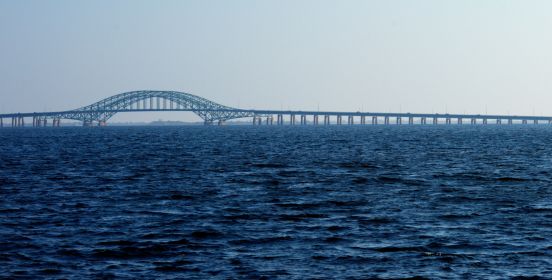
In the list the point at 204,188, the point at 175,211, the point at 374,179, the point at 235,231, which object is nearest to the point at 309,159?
the point at 374,179

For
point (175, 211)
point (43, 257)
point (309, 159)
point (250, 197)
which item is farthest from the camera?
point (309, 159)

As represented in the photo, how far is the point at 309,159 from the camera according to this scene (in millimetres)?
55906

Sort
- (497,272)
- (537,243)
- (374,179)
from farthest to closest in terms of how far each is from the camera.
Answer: (374,179) < (537,243) < (497,272)

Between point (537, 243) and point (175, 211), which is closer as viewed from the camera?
point (537, 243)

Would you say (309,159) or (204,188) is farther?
(309,159)

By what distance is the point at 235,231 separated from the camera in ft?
70.9

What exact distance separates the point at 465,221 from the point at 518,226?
4.80ft

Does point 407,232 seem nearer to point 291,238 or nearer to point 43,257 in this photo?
point 291,238

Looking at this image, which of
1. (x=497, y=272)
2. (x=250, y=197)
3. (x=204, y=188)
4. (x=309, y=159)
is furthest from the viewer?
(x=309, y=159)

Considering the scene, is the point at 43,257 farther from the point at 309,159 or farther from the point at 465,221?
the point at 309,159

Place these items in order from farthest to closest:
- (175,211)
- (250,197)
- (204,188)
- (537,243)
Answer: (204,188)
(250,197)
(175,211)
(537,243)

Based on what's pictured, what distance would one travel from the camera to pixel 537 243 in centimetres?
1973

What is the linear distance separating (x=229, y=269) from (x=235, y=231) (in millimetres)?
4540

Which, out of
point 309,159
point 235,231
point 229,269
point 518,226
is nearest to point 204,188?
point 235,231
